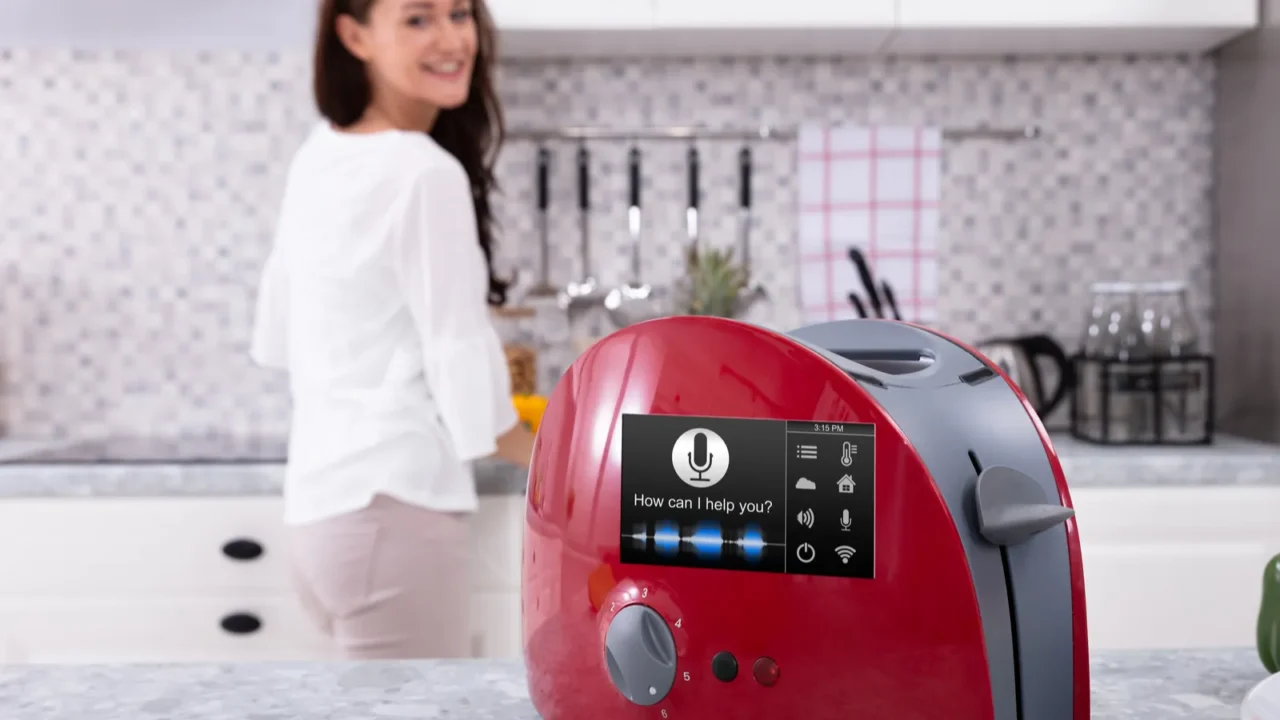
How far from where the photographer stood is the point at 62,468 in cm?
171

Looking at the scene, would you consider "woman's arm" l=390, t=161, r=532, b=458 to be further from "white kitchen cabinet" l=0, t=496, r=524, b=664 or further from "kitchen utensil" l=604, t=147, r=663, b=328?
"kitchen utensil" l=604, t=147, r=663, b=328

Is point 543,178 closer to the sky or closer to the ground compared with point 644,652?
closer to the sky

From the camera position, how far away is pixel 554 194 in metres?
2.20

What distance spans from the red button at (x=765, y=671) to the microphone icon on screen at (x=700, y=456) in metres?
0.08

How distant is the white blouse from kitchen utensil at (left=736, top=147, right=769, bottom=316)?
0.85 m

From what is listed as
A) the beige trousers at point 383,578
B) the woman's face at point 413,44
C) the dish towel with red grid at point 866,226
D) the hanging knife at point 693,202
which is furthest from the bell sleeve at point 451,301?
the dish towel with red grid at point 866,226

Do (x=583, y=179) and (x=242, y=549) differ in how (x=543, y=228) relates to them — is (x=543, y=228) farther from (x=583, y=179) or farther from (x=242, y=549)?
(x=242, y=549)

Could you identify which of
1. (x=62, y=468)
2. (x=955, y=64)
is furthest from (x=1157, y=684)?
(x=955, y=64)

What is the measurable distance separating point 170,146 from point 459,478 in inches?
47.5

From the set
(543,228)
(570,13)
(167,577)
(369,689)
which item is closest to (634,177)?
(543,228)

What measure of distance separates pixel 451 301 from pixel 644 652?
34.8 inches

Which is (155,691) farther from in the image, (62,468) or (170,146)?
(170,146)

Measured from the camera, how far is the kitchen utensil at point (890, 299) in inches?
82.0

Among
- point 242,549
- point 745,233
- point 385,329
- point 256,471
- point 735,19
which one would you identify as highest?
point 735,19
